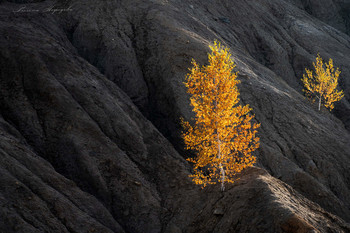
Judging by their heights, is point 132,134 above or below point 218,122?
below

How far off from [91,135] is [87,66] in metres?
8.80

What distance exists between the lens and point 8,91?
22.7 m

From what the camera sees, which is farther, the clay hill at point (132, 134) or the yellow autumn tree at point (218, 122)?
the yellow autumn tree at point (218, 122)

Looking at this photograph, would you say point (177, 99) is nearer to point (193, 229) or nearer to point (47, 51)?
point (47, 51)

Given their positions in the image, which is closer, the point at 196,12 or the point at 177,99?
the point at 177,99

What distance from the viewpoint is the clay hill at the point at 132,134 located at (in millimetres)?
16891

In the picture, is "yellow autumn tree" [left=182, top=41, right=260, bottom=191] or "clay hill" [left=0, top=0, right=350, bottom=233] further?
"yellow autumn tree" [left=182, top=41, right=260, bottom=191]

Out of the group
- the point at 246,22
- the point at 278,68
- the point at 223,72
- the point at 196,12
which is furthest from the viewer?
the point at 246,22

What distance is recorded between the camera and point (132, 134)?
24.9m

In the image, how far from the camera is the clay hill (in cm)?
1689

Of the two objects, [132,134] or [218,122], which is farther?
[132,134]

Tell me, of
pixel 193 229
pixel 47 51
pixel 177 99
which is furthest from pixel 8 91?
pixel 193 229

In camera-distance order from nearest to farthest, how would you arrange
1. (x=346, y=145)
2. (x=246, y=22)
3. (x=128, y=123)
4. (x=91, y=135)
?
(x=91, y=135), (x=128, y=123), (x=346, y=145), (x=246, y=22)

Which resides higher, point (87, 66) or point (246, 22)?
point (246, 22)
